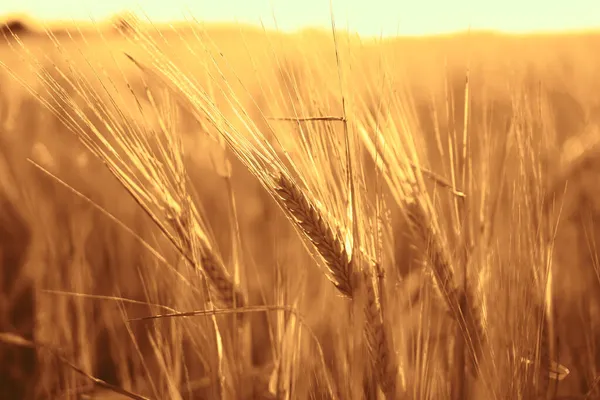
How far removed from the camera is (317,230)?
49 cm

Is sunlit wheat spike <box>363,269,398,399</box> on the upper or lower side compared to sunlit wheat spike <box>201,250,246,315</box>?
lower

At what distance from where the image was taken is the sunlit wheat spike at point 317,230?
486 mm

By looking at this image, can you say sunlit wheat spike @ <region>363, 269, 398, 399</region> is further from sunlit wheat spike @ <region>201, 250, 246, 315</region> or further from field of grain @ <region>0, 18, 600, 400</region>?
sunlit wheat spike @ <region>201, 250, 246, 315</region>

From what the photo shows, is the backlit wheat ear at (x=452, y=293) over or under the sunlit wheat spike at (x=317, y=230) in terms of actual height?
under

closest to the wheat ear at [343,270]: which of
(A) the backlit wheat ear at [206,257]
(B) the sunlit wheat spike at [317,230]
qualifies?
(B) the sunlit wheat spike at [317,230]

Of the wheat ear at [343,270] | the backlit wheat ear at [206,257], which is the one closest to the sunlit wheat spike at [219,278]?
the backlit wheat ear at [206,257]

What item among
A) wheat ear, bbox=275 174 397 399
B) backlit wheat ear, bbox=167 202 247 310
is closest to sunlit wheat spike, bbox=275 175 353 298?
wheat ear, bbox=275 174 397 399

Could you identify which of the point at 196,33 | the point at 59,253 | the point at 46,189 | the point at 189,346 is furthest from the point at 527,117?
the point at 46,189

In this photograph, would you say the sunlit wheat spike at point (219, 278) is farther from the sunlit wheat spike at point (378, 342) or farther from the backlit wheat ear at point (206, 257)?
the sunlit wheat spike at point (378, 342)

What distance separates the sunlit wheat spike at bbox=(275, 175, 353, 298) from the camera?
486 mm

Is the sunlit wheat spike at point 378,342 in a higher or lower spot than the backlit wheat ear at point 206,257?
lower

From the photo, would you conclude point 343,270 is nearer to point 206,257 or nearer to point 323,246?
point 323,246

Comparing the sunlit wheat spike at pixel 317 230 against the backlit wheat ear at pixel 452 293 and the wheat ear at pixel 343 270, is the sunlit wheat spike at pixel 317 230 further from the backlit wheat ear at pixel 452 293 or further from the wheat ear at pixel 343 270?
the backlit wheat ear at pixel 452 293

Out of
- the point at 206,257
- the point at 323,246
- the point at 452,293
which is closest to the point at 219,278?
the point at 206,257
